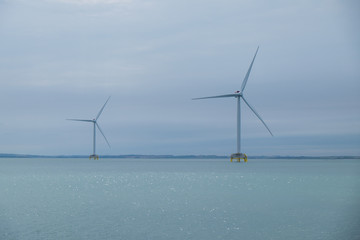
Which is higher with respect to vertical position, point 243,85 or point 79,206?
point 243,85

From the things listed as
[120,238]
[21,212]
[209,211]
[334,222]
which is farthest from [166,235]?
[21,212]

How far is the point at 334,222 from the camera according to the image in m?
29.0

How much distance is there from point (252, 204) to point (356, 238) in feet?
55.4

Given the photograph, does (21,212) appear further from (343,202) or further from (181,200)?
(343,202)

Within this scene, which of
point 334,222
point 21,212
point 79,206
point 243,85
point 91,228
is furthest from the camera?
point 243,85

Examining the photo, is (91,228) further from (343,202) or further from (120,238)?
(343,202)

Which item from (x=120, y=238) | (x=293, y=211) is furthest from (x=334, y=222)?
(x=120, y=238)

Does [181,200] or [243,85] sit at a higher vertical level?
[243,85]

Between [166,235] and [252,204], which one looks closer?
[166,235]

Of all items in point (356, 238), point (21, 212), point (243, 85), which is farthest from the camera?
point (243, 85)

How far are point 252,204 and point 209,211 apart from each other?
719 cm

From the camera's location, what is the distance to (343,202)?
41406 mm

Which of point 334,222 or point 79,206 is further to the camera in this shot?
point 79,206

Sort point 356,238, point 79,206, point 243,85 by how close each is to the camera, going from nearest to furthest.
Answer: point 356,238 < point 79,206 < point 243,85
